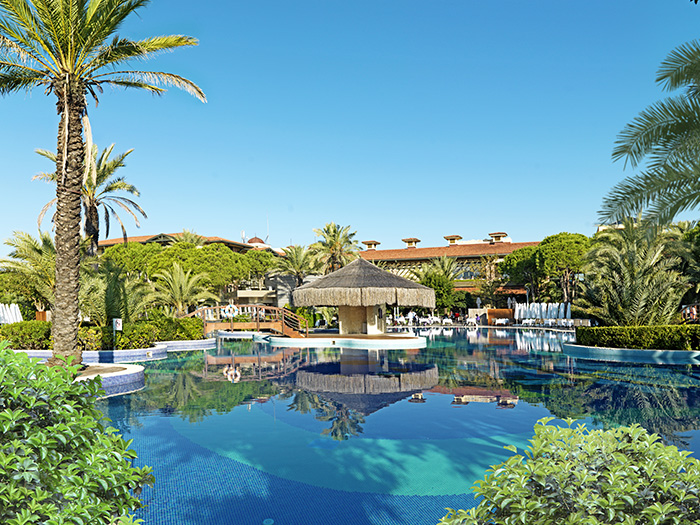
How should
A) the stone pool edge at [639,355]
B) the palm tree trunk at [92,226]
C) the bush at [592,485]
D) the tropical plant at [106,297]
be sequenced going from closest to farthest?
the bush at [592,485] < the stone pool edge at [639,355] < the tropical plant at [106,297] < the palm tree trunk at [92,226]

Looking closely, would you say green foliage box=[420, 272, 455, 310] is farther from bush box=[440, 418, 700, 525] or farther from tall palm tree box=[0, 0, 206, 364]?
bush box=[440, 418, 700, 525]

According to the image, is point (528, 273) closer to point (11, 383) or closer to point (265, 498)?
point (265, 498)

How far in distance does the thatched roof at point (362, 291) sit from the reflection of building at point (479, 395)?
1145 cm

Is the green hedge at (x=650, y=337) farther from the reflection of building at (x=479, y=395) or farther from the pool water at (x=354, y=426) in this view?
the reflection of building at (x=479, y=395)

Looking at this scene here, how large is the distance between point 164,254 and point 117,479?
42400 mm

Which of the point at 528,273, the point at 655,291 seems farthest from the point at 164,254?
the point at 655,291

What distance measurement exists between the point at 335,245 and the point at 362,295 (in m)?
14.7

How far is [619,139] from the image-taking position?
8055mm

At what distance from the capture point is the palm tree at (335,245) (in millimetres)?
37375

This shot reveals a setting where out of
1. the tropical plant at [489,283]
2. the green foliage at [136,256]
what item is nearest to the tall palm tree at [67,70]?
the green foliage at [136,256]

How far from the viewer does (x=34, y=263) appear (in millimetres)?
18469

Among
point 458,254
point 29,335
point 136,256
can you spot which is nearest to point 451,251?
point 458,254

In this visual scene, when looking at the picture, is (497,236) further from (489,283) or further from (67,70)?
(67,70)

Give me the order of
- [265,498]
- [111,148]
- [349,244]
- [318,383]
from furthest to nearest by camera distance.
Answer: [349,244]
[111,148]
[318,383]
[265,498]
